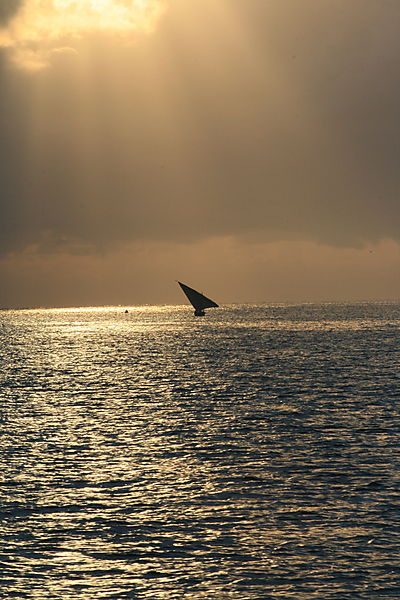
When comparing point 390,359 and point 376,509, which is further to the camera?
point 390,359

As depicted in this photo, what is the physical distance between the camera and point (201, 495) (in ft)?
96.9

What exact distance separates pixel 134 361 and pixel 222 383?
120ft

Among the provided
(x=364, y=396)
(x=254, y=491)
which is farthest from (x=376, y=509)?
(x=364, y=396)

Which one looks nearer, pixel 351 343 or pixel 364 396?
pixel 364 396

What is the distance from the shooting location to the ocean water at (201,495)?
2031cm

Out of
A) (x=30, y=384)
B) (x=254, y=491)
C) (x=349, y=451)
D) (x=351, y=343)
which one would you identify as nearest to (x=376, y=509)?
(x=254, y=491)

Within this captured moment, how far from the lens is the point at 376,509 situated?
2692cm

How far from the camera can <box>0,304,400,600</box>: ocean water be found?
20.3 metres

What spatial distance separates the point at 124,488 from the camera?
100 ft

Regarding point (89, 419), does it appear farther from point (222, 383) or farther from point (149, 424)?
point (222, 383)

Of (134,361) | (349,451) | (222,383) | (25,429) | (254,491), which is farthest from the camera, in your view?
(134,361)

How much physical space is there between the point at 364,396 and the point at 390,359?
4383 cm

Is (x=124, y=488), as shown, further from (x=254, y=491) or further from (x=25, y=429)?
(x=25, y=429)

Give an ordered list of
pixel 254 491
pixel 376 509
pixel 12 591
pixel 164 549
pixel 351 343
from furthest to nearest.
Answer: pixel 351 343, pixel 254 491, pixel 376 509, pixel 164 549, pixel 12 591
